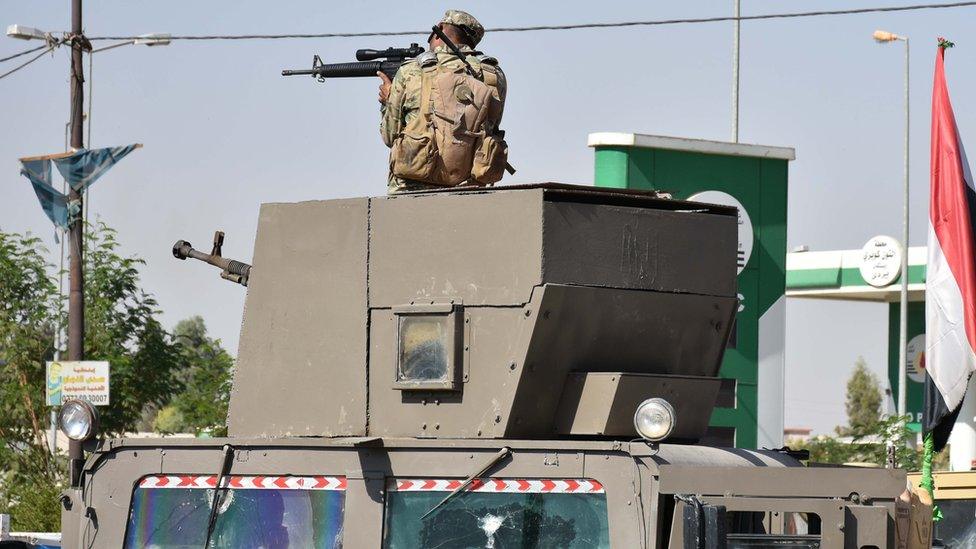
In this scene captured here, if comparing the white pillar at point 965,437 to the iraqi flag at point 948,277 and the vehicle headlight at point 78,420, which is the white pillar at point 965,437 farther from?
the vehicle headlight at point 78,420

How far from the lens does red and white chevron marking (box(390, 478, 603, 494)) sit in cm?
640

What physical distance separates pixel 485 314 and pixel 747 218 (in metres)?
9.88

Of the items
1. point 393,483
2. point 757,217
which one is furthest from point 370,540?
point 757,217

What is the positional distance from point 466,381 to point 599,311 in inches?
25.3

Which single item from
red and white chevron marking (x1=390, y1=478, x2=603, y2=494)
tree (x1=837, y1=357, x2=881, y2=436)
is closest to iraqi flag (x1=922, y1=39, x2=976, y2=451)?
red and white chevron marking (x1=390, y1=478, x2=603, y2=494)

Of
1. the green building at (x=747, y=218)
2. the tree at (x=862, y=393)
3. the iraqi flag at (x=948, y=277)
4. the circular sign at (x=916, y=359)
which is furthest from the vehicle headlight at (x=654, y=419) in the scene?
the tree at (x=862, y=393)

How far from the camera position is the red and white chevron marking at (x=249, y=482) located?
6770 millimetres

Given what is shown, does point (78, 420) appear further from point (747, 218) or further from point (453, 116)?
point (747, 218)

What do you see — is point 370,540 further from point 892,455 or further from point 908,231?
point 908,231

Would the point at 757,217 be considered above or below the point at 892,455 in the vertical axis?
above

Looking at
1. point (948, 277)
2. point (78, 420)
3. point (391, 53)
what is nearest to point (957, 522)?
point (948, 277)

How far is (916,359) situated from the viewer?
32500 mm

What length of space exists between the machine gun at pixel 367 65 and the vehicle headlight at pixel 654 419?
3.91 meters

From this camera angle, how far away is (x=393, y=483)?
262 inches
